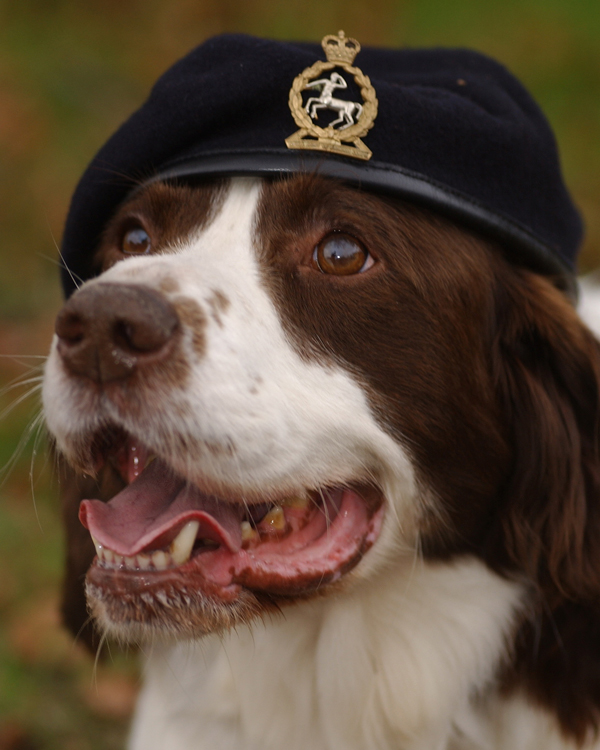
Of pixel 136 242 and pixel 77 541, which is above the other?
pixel 136 242

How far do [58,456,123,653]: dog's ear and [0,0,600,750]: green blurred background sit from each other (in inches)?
60.8

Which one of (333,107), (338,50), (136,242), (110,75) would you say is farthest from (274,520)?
(110,75)

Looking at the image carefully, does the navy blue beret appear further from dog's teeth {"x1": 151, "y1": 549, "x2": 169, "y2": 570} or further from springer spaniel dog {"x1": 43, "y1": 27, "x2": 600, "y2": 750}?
dog's teeth {"x1": 151, "y1": 549, "x2": 169, "y2": 570}

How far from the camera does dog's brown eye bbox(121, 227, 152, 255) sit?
2146 millimetres

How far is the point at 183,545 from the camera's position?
5.78 ft

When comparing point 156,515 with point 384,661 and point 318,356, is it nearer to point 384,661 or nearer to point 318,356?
point 318,356

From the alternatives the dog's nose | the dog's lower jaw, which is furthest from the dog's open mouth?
the dog's nose

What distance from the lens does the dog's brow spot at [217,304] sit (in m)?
1.72

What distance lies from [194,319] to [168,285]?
87 mm

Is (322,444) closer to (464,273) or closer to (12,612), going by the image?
(464,273)

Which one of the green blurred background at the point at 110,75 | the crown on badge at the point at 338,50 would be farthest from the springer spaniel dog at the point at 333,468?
the green blurred background at the point at 110,75

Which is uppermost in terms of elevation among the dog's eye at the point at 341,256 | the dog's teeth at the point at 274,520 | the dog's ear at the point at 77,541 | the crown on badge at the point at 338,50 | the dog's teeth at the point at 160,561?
the crown on badge at the point at 338,50

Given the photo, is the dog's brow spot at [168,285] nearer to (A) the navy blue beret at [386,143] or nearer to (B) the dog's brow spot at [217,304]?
(B) the dog's brow spot at [217,304]

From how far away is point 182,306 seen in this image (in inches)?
66.1
